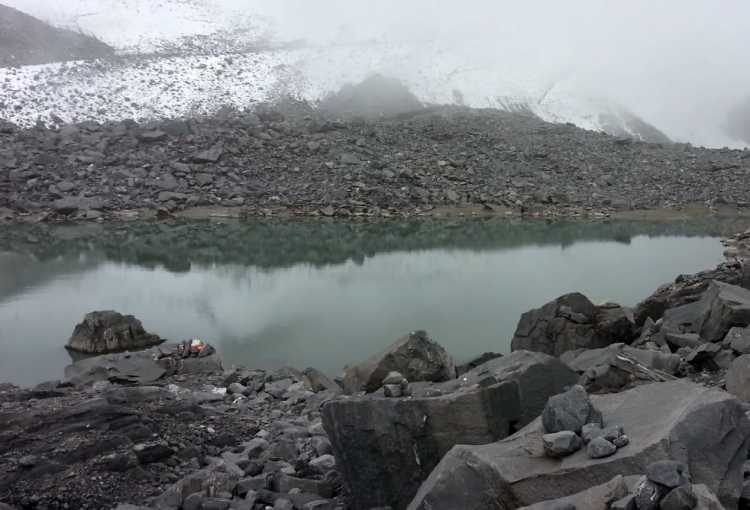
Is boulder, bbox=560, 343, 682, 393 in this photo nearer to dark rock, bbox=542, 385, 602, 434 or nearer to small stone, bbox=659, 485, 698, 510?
dark rock, bbox=542, 385, 602, 434

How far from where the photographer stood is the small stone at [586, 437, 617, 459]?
3.98 m

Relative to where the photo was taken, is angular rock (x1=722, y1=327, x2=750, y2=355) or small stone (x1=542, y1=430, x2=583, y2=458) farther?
angular rock (x1=722, y1=327, x2=750, y2=355)

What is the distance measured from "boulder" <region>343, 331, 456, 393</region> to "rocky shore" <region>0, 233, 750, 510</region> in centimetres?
3

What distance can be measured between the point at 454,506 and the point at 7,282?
81.2ft

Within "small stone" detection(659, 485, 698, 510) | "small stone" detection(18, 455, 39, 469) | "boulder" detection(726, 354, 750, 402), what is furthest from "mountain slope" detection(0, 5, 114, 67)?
"small stone" detection(659, 485, 698, 510)

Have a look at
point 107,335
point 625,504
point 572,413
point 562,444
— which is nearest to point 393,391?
point 572,413

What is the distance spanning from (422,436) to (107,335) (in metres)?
13.1

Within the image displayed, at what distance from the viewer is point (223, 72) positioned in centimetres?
6925

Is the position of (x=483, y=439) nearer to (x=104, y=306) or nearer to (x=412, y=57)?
(x=104, y=306)

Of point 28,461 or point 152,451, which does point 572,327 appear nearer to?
point 152,451

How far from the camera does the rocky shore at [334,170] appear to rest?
42031mm

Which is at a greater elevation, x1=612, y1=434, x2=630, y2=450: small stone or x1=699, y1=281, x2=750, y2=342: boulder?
x1=612, y1=434, x2=630, y2=450: small stone

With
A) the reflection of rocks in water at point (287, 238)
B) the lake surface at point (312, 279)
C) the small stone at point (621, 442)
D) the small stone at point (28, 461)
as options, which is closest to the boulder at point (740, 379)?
the small stone at point (621, 442)

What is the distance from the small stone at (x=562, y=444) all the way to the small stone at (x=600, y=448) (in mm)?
191
